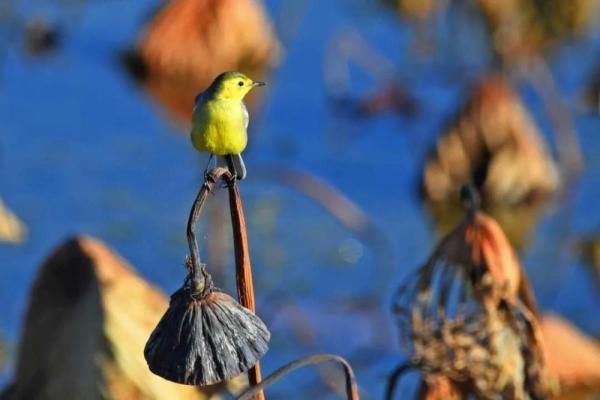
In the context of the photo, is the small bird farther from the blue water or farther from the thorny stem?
the blue water

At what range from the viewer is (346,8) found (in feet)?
25.6

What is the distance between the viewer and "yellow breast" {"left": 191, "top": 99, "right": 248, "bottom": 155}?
1280 millimetres

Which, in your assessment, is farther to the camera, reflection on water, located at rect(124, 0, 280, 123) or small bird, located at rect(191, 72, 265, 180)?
reflection on water, located at rect(124, 0, 280, 123)

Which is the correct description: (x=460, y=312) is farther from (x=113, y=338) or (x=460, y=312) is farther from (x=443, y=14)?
(x=443, y=14)

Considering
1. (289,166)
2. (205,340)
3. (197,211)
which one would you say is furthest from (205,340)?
(289,166)

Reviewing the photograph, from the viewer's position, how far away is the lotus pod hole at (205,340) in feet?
4.06

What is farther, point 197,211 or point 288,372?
point 288,372

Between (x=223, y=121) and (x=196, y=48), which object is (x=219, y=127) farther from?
(x=196, y=48)

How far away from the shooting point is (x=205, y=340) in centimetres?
124

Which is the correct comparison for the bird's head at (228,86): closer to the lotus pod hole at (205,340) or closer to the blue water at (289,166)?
the lotus pod hole at (205,340)

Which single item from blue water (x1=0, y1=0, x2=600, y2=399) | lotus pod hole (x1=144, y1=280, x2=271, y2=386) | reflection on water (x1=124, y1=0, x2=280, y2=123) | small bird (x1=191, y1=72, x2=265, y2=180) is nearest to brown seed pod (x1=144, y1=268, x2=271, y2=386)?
lotus pod hole (x1=144, y1=280, x2=271, y2=386)

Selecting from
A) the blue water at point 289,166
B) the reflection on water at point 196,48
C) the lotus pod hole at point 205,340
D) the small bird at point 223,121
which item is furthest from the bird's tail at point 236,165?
the reflection on water at point 196,48

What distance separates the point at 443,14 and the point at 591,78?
1.22 m

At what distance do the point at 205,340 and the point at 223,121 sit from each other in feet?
0.62
